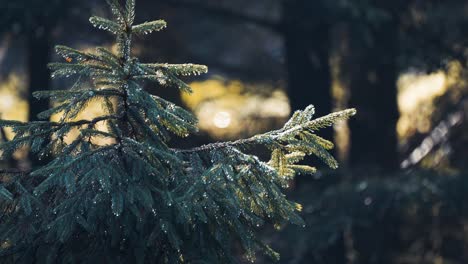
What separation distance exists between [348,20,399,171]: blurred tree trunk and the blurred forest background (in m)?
0.01

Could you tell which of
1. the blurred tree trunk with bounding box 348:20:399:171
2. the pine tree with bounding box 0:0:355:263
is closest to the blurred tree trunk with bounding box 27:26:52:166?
the blurred tree trunk with bounding box 348:20:399:171

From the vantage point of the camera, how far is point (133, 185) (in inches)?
103

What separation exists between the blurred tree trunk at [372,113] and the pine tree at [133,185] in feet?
21.3

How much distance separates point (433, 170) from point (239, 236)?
569 cm

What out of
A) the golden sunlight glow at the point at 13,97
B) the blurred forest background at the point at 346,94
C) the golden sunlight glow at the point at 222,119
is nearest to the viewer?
the blurred forest background at the point at 346,94

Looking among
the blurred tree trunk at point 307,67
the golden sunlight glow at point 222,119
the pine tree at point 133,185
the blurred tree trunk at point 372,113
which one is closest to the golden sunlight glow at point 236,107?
the golden sunlight glow at point 222,119

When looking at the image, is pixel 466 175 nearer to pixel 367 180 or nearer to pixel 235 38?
pixel 367 180

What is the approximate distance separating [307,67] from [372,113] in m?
1.10

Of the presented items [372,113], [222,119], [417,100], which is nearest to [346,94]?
[372,113]

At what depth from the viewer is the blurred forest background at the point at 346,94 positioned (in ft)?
25.4

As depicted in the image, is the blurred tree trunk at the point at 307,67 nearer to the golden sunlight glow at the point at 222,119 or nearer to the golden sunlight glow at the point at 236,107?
the golden sunlight glow at the point at 236,107

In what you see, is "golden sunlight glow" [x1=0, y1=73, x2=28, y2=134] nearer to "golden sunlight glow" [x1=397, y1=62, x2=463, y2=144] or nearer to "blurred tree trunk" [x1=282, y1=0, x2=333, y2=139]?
"blurred tree trunk" [x1=282, y1=0, x2=333, y2=139]

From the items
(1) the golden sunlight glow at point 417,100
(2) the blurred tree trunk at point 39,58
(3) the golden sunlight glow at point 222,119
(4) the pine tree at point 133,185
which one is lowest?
(4) the pine tree at point 133,185

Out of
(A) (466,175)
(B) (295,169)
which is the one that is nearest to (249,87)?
(A) (466,175)
